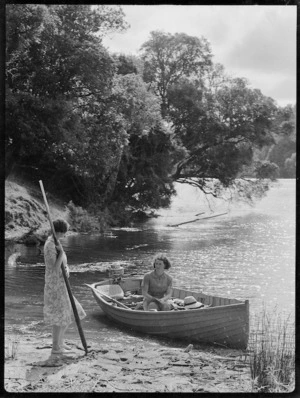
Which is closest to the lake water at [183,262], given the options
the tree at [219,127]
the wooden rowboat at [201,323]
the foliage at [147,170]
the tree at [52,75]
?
the wooden rowboat at [201,323]

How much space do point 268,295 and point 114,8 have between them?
1148cm

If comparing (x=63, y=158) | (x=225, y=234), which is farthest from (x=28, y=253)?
(x=225, y=234)

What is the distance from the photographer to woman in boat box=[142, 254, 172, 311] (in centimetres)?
989

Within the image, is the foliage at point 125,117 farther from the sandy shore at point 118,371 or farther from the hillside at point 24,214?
the sandy shore at point 118,371

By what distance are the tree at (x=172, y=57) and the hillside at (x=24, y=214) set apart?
33.7ft

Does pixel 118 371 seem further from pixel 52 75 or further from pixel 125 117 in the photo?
pixel 125 117

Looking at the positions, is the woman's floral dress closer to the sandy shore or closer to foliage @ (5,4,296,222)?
the sandy shore

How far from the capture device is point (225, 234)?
2756cm

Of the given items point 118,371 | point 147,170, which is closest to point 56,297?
point 118,371

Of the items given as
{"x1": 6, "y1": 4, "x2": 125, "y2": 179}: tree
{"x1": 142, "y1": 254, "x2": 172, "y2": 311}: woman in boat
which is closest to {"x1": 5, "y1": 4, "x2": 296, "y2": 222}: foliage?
{"x1": 6, "y1": 4, "x2": 125, "y2": 179}: tree

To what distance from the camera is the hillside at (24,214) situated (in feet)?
66.3

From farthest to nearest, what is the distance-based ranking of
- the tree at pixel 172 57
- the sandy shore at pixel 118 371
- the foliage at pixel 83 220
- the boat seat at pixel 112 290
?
the tree at pixel 172 57 < the foliage at pixel 83 220 < the boat seat at pixel 112 290 < the sandy shore at pixel 118 371

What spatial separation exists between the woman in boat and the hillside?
10155 mm

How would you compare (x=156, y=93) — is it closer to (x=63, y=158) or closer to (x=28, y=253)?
(x=63, y=158)
